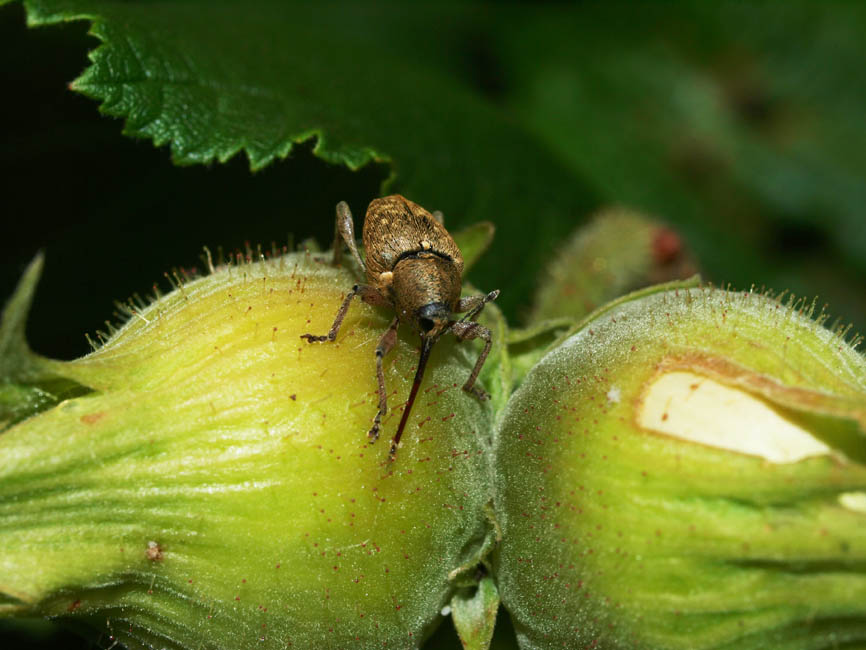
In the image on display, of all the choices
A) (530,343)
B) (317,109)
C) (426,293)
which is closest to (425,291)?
(426,293)

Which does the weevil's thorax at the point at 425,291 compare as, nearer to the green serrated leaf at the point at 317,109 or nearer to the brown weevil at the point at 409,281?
the brown weevil at the point at 409,281

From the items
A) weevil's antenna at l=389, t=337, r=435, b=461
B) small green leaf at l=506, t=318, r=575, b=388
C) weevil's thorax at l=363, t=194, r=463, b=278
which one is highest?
weevil's thorax at l=363, t=194, r=463, b=278

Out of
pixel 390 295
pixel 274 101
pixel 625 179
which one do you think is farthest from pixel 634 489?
pixel 625 179

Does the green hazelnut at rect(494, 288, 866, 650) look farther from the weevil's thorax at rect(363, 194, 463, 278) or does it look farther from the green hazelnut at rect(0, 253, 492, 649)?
the weevil's thorax at rect(363, 194, 463, 278)

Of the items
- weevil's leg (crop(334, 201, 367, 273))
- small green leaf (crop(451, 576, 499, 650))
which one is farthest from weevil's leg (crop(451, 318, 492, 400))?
small green leaf (crop(451, 576, 499, 650))

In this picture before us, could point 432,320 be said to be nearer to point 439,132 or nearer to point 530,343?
point 530,343

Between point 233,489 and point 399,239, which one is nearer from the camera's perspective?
point 233,489

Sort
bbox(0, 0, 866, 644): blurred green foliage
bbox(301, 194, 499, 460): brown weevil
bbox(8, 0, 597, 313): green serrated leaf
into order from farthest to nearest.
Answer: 1. bbox(0, 0, 866, 644): blurred green foliage
2. bbox(8, 0, 597, 313): green serrated leaf
3. bbox(301, 194, 499, 460): brown weevil

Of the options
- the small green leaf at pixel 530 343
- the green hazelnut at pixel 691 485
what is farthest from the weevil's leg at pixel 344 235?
the green hazelnut at pixel 691 485

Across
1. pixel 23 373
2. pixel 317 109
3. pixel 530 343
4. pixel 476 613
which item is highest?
pixel 317 109
